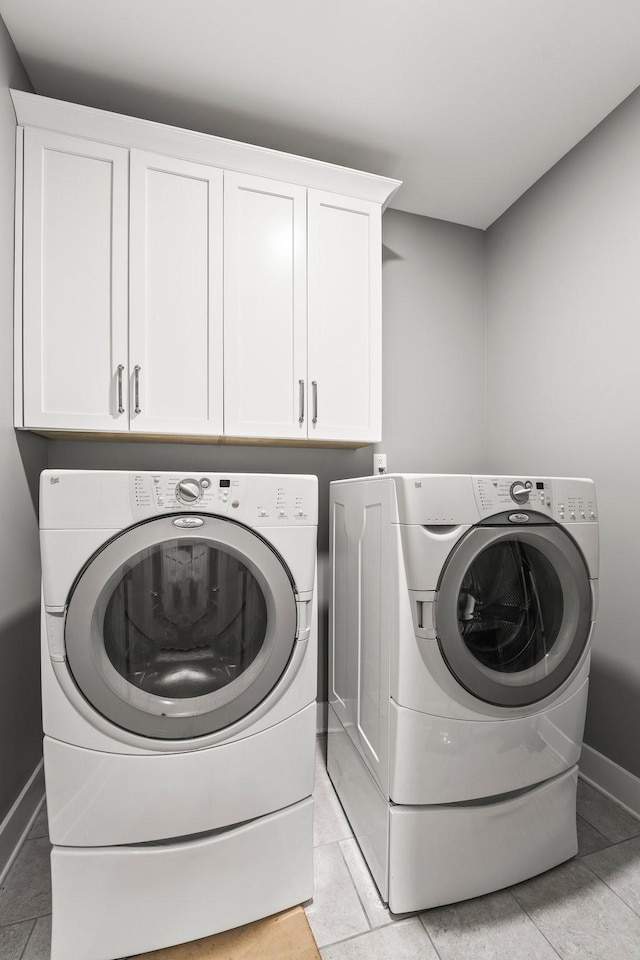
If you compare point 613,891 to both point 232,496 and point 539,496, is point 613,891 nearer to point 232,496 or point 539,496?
point 539,496

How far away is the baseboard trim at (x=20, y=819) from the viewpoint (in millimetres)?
1355

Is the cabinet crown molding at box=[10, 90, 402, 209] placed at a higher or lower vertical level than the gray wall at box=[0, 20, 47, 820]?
higher

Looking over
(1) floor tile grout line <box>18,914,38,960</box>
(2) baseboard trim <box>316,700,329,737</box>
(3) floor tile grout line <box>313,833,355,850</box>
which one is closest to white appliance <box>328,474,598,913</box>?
(3) floor tile grout line <box>313,833,355,850</box>

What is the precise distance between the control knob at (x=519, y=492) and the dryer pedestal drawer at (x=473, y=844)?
2.85ft

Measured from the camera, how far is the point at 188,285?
163 centimetres

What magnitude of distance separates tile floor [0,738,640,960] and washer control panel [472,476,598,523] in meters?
1.08

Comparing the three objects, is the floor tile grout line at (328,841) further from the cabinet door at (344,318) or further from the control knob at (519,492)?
the cabinet door at (344,318)

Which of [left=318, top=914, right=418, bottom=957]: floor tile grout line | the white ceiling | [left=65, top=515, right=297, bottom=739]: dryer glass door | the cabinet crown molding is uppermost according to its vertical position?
the white ceiling

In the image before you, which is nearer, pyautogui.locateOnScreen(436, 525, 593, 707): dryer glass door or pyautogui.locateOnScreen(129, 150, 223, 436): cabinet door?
pyautogui.locateOnScreen(436, 525, 593, 707): dryer glass door

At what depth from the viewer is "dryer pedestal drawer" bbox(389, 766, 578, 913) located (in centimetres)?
123

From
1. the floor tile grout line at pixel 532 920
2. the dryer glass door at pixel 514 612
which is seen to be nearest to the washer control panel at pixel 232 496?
the dryer glass door at pixel 514 612

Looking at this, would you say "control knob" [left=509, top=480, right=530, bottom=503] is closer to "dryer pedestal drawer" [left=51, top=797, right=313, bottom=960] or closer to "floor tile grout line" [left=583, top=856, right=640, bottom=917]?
"dryer pedestal drawer" [left=51, top=797, right=313, bottom=960]

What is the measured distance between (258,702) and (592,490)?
1127 mm

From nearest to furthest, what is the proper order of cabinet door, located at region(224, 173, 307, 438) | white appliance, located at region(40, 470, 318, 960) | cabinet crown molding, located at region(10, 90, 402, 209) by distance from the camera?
white appliance, located at region(40, 470, 318, 960) < cabinet crown molding, located at region(10, 90, 402, 209) < cabinet door, located at region(224, 173, 307, 438)
